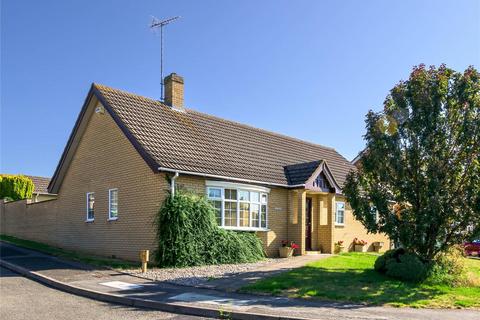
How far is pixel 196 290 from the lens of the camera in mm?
13008

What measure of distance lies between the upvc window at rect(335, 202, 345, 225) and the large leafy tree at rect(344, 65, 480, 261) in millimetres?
10361

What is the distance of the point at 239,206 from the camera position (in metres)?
20.5

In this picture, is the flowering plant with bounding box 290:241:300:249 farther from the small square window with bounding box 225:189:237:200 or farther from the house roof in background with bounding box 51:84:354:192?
the small square window with bounding box 225:189:237:200

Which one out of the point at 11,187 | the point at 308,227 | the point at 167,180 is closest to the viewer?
Result: the point at 167,180

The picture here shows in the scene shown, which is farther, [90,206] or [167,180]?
[90,206]

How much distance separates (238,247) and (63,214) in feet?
33.3

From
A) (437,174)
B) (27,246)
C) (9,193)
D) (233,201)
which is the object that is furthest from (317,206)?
(9,193)

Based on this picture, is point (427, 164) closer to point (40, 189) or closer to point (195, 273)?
point (195, 273)

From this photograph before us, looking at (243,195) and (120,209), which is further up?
(243,195)

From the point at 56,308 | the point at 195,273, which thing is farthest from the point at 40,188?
the point at 56,308

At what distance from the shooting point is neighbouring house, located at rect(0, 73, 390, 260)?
18906 millimetres

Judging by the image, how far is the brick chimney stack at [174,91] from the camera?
23812 millimetres

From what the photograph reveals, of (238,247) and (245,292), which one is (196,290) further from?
(238,247)

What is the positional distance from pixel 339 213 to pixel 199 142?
363 inches
